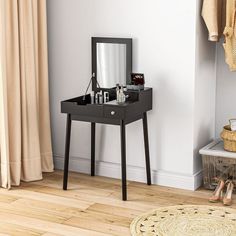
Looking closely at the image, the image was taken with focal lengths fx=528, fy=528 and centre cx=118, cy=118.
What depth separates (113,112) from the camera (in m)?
3.65

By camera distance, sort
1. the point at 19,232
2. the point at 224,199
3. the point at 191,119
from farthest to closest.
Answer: the point at 191,119
the point at 224,199
the point at 19,232

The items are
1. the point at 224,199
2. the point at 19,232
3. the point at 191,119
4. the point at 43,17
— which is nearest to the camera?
the point at 19,232

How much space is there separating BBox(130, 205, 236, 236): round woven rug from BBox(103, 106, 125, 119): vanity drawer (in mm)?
690

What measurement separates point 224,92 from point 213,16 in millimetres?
721

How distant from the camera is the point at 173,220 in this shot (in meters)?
3.36

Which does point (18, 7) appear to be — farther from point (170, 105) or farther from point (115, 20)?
point (170, 105)

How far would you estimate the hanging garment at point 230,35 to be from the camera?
3.73 m

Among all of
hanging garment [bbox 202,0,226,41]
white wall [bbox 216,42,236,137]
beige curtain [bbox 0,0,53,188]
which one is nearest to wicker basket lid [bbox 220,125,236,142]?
white wall [bbox 216,42,236,137]

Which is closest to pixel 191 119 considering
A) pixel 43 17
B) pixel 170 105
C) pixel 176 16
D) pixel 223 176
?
pixel 170 105

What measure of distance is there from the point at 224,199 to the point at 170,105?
2.62 feet

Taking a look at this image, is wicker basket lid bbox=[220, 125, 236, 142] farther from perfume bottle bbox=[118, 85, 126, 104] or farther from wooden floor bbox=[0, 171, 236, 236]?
perfume bottle bbox=[118, 85, 126, 104]

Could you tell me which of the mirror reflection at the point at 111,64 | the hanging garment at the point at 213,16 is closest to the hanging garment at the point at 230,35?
the hanging garment at the point at 213,16

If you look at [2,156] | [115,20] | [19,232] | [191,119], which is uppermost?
[115,20]

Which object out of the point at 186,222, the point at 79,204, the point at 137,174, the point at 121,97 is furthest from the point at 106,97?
the point at 186,222
